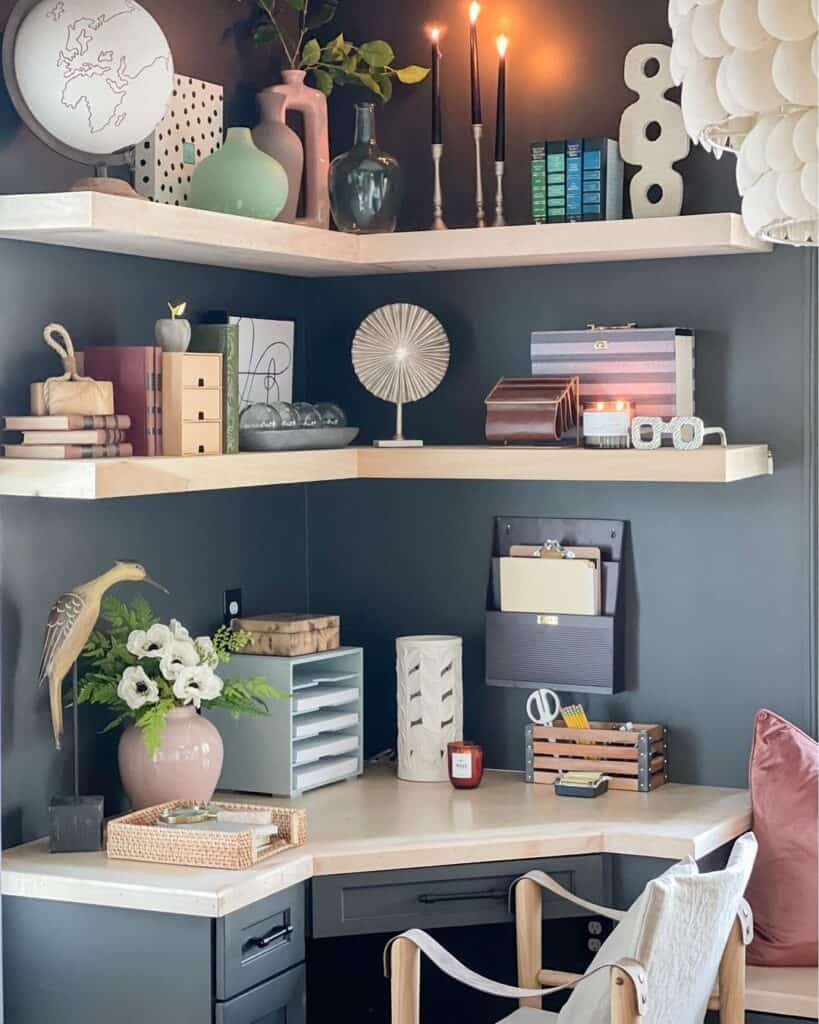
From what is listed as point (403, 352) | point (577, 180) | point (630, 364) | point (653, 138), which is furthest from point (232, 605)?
point (653, 138)

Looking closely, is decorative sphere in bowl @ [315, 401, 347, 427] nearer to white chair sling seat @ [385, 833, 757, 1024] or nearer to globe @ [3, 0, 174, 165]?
globe @ [3, 0, 174, 165]

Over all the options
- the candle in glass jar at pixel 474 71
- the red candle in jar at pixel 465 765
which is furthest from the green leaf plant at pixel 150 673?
the candle in glass jar at pixel 474 71

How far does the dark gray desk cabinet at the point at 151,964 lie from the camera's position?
261 centimetres

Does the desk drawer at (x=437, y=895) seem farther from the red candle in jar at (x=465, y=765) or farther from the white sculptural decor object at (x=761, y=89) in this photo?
the white sculptural decor object at (x=761, y=89)

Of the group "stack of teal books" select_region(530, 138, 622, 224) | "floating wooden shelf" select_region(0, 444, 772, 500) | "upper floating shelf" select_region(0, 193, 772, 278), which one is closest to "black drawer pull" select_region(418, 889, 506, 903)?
"floating wooden shelf" select_region(0, 444, 772, 500)

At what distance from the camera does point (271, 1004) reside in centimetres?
273

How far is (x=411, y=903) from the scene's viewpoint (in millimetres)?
2932

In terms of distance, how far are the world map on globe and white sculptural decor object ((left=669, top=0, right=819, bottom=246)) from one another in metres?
1.40

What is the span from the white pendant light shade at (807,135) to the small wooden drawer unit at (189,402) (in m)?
1.64

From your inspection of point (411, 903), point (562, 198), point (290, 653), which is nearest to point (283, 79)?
point (562, 198)

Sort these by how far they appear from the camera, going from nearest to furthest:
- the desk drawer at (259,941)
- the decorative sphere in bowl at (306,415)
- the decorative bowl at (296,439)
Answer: the desk drawer at (259,941) < the decorative bowl at (296,439) < the decorative sphere in bowl at (306,415)

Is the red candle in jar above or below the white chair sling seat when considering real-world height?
above

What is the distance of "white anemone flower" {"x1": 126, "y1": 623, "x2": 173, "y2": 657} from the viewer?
2.94 metres

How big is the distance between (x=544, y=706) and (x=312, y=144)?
130 cm
